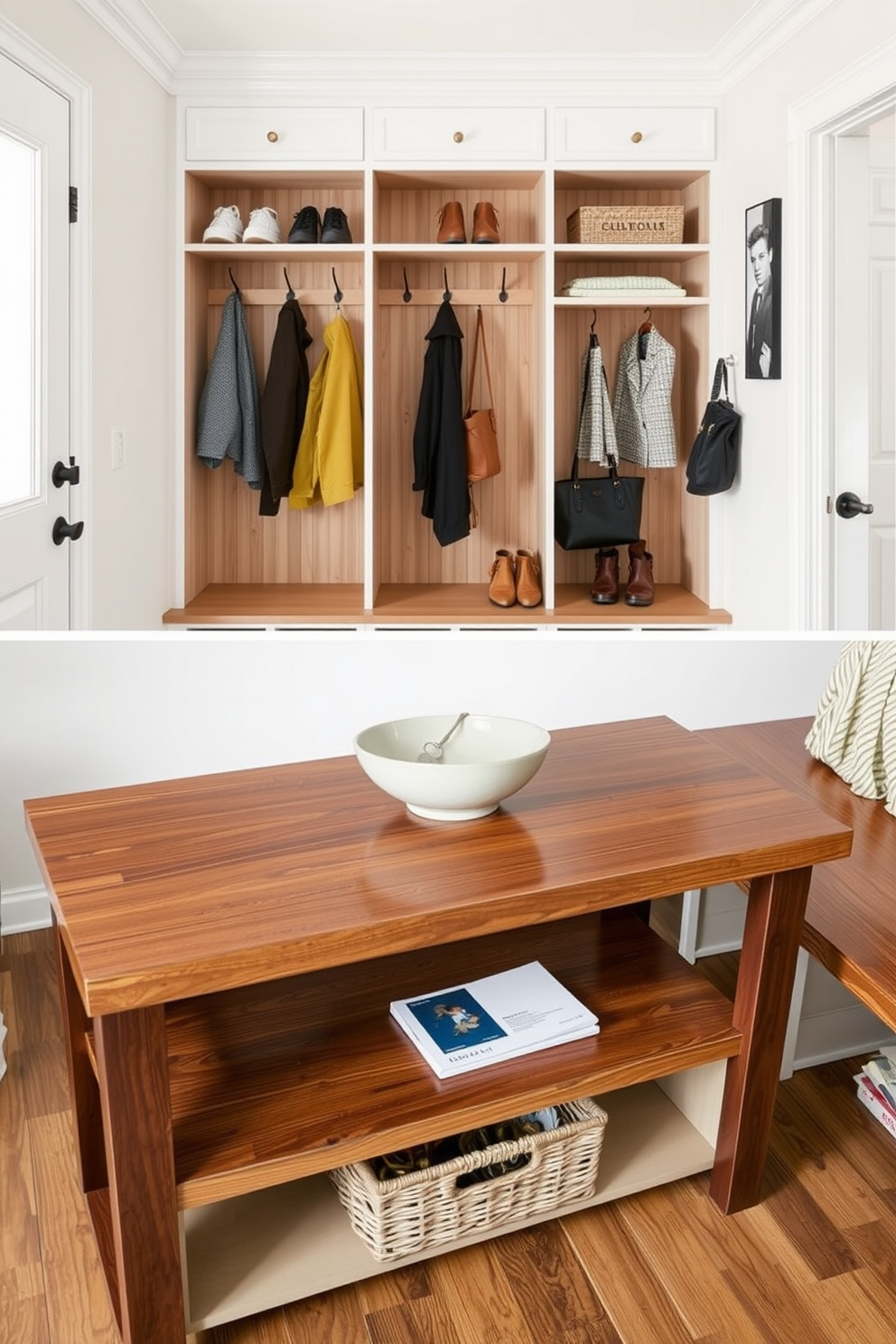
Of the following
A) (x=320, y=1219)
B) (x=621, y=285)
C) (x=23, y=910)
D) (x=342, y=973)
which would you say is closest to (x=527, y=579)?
(x=621, y=285)

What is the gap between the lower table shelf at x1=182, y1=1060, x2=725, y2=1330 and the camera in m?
1.45

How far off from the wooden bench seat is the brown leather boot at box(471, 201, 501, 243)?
97 cm

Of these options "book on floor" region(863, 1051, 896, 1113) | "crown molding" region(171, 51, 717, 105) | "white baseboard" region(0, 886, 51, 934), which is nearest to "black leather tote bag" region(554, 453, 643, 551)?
"crown molding" region(171, 51, 717, 105)

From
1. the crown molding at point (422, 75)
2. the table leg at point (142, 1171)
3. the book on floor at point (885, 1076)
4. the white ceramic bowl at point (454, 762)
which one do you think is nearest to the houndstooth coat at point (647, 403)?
the crown molding at point (422, 75)

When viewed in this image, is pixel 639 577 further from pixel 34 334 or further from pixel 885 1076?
pixel 885 1076

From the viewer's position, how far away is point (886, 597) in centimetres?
144

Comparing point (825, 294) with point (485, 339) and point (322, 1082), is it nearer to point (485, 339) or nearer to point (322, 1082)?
point (485, 339)

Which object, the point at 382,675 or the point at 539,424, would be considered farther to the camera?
the point at 382,675

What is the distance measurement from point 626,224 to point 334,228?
0.88 ft

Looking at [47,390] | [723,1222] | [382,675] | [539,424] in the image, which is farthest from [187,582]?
[382,675]

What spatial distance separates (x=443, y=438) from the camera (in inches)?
50.1

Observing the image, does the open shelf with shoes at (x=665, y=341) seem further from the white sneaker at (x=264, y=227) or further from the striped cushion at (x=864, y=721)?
the striped cushion at (x=864, y=721)

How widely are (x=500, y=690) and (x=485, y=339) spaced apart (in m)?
1.29

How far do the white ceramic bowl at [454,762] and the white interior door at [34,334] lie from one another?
509mm
